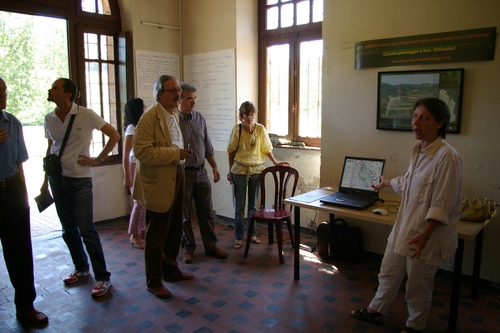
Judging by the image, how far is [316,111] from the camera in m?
4.52

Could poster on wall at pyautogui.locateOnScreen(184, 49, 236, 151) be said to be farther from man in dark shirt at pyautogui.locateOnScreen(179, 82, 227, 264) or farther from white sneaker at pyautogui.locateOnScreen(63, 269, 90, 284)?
white sneaker at pyautogui.locateOnScreen(63, 269, 90, 284)

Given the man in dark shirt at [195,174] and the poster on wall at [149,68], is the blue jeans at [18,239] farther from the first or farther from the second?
the poster on wall at [149,68]

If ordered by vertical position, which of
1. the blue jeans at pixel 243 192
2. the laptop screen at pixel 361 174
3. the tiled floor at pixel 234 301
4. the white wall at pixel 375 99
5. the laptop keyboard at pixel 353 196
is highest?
the white wall at pixel 375 99

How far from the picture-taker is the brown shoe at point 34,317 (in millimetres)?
2668

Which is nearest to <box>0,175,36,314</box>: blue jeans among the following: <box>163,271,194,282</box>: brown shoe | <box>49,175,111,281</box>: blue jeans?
<box>49,175,111,281</box>: blue jeans

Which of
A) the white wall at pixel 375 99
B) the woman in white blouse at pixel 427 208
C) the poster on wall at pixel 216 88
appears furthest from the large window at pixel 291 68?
the woman in white blouse at pixel 427 208

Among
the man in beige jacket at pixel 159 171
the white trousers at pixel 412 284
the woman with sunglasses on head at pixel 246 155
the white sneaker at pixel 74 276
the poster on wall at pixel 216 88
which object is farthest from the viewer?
the poster on wall at pixel 216 88

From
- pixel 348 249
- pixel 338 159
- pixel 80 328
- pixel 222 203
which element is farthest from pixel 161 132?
pixel 222 203

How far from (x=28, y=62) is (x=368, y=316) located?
20.3 ft

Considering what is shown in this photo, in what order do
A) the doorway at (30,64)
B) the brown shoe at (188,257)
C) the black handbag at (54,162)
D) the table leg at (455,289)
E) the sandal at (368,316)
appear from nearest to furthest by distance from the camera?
the table leg at (455,289), the sandal at (368,316), the black handbag at (54,162), the brown shoe at (188,257), the doorway at (30,64)

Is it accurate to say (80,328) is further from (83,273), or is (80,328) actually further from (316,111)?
(316,111)

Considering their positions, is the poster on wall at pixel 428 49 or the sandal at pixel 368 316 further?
the poster on wall at pixel 428 49

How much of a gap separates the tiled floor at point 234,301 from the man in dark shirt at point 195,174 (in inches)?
6.0

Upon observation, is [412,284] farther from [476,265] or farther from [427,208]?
[476,265]
